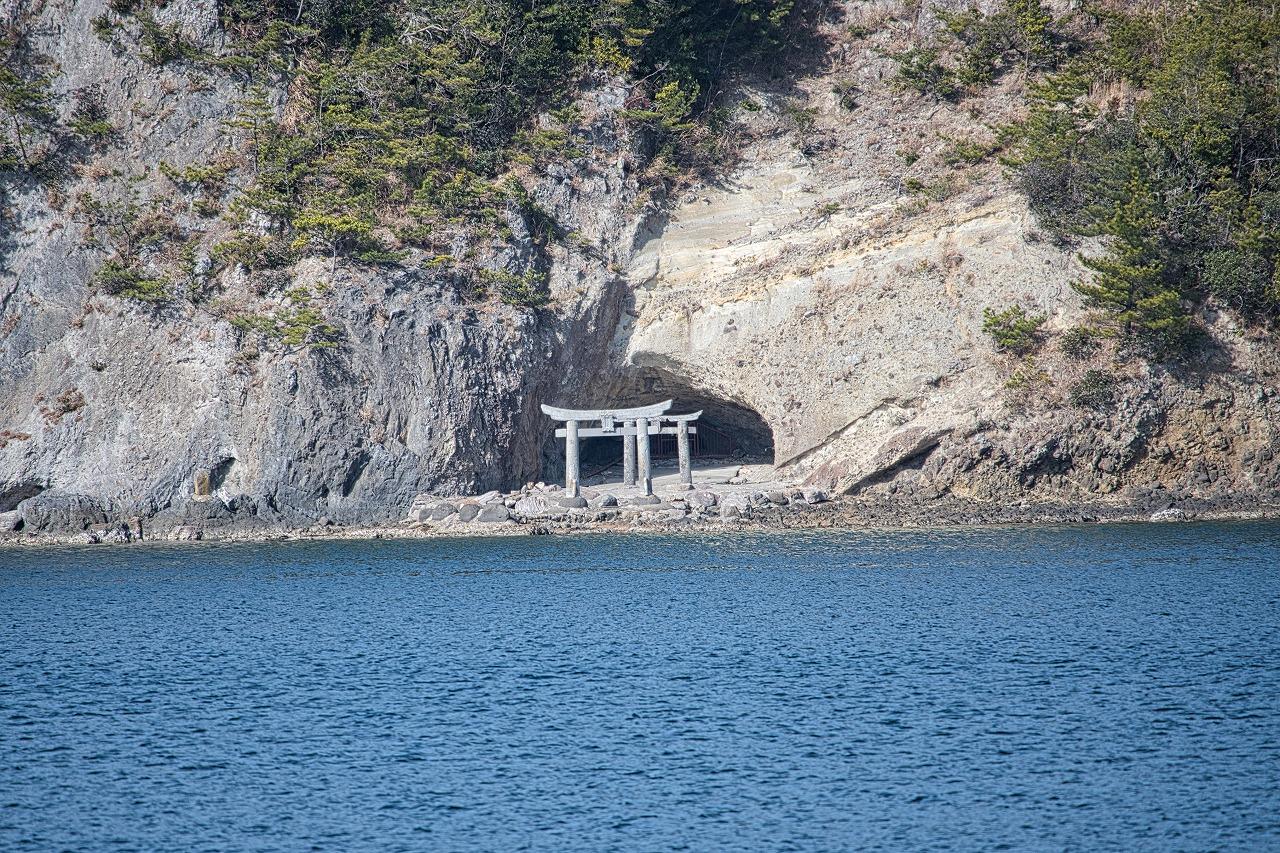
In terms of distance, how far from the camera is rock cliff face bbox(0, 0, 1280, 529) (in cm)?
3644

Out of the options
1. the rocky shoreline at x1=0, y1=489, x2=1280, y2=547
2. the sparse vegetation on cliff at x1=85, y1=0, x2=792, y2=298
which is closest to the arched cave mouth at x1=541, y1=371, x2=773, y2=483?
the rocky shoreline at x1=0, y1=489, x2=1280, y2=547

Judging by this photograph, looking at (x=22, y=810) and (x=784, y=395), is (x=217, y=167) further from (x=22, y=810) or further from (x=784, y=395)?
(x=22, y=810)

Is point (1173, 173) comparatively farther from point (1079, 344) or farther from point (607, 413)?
point (607, 413)

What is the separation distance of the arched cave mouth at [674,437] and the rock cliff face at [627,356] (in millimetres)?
664

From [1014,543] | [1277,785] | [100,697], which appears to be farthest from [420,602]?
[1277,785]

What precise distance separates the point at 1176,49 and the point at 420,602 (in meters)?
30.6

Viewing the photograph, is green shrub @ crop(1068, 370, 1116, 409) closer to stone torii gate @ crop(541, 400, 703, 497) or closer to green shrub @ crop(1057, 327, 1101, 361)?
green shrub @ crop(1057, 327, 1101, 361)

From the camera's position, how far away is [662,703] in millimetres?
17953

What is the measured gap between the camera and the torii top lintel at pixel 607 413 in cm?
→ 3991

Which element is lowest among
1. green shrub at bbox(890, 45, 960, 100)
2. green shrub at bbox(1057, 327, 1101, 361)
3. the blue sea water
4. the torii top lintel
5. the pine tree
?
the blue sea water

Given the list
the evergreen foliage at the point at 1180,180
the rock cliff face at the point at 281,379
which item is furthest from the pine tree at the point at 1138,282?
the rock cliff face at the point at 281,379

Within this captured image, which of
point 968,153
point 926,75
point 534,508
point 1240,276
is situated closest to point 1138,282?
point 1240,276

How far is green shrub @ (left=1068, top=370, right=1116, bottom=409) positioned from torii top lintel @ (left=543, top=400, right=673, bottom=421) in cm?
1346

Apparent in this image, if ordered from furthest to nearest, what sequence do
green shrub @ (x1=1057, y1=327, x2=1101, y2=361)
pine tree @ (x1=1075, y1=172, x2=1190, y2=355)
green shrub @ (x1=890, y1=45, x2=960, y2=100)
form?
green shrub @ (x1=890, y1=45, x2=960, y2=100) → green shrub @ (x1=1057, y1=327, x2=1101, y2=361) → pine tree @ (x1=1075, y1=172, x2=1190, y2=355)
